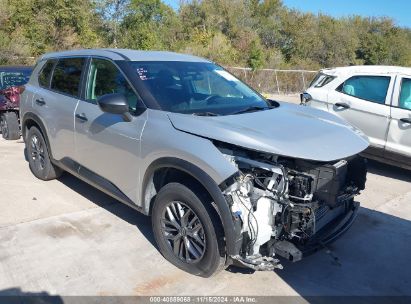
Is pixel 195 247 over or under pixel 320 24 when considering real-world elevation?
under

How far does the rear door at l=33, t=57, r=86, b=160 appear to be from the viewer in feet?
15.6

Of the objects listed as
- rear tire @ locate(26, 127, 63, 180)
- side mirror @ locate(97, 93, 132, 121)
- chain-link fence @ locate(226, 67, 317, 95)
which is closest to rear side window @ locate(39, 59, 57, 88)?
rear tire @ locate(26, 127, 63, 180)

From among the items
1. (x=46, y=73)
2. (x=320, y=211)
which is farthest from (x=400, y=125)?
(x=46, y=73)

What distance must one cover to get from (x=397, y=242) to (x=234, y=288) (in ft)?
6.63

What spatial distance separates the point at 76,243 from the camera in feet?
13.7

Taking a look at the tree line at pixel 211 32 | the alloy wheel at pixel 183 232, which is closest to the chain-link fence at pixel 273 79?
the tree line at pixel 211 32

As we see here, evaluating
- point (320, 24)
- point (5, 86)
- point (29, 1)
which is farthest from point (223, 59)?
point (320, 24)

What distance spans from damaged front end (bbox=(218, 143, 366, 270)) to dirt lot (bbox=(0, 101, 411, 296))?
45 centimetres

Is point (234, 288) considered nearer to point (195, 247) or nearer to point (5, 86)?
point (195, 247)

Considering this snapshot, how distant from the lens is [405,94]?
652 cm

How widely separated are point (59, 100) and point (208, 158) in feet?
8.36

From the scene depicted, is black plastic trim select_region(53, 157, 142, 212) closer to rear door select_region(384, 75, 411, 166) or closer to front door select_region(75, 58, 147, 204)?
front door select_region(75, 58, 147, 204)

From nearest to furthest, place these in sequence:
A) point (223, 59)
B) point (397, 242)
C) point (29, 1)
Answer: point (397, 242)
point (29, 1)
point (223, 59)

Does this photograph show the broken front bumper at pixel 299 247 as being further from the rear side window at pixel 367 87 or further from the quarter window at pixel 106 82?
the rear side window at pixel 367 87
